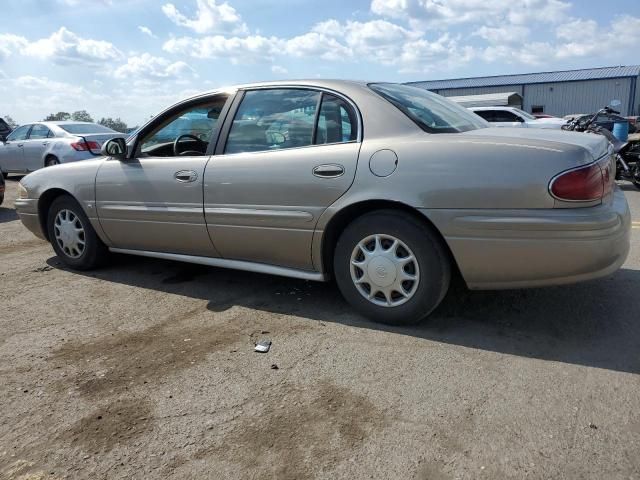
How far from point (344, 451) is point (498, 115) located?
1455 centimetres

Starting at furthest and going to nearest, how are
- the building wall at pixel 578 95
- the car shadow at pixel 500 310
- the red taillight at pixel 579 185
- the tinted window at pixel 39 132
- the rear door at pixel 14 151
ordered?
the building wall at pixel 578 95 → the rear door at pixel 14 151 → the tinted window at pixel 39 132 → the car shadow at pixel 500 310 → the red taillight at pixel 579 185

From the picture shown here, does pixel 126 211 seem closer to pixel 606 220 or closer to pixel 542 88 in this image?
pixel 606 220

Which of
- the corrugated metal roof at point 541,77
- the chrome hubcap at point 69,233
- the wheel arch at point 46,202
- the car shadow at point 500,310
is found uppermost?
the corrugated metal roof at point 541,77

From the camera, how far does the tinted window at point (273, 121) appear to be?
3631 mm

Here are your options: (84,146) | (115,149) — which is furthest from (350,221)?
(84,146)

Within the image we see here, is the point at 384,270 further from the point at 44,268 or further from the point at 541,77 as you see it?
the point at 541,77

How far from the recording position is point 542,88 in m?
45.6

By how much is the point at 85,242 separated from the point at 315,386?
3.03m

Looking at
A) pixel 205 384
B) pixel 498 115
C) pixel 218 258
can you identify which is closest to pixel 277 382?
pixel 205 384

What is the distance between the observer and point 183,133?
4543 mm

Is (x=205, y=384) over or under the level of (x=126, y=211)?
under

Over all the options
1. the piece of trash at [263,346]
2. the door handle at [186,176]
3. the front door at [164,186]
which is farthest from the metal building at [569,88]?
the piece of trash at [263,346]

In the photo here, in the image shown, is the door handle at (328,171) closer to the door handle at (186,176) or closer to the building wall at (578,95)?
the door handle at (186,176)

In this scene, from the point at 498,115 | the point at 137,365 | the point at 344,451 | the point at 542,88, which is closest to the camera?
the point at 344,451
